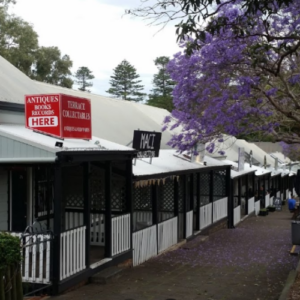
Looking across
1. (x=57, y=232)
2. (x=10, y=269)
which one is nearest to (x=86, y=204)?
(x=57, y=232)

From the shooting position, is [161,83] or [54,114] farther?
[161,83]

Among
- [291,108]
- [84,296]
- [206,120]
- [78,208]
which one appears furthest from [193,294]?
[291,108]

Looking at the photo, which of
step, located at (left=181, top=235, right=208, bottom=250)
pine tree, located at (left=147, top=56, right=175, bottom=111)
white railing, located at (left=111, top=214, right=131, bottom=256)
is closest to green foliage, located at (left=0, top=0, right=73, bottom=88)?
step, located at (left=181, top=235, right=208, bottom=250)

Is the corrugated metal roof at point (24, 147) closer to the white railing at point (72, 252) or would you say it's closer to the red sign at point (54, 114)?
the red sign at point (54, 114)

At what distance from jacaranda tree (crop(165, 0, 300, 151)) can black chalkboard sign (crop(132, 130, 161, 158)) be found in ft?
8.22

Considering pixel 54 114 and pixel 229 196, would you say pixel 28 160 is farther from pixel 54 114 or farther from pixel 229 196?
pixel 229 196

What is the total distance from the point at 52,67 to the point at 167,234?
28.7 m

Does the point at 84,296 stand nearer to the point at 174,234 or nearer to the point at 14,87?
the point at 14,87

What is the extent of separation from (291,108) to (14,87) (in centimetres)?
1013

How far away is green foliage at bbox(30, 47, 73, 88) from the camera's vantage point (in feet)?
125

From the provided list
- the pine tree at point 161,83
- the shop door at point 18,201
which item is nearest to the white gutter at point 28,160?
the shop door at point 18,201

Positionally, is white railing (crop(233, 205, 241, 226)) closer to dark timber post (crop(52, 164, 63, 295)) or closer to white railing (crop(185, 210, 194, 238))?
white railing (crop(185, 210, 194, 238))

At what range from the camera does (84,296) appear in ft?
29.1

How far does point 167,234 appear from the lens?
14633 millimetres
